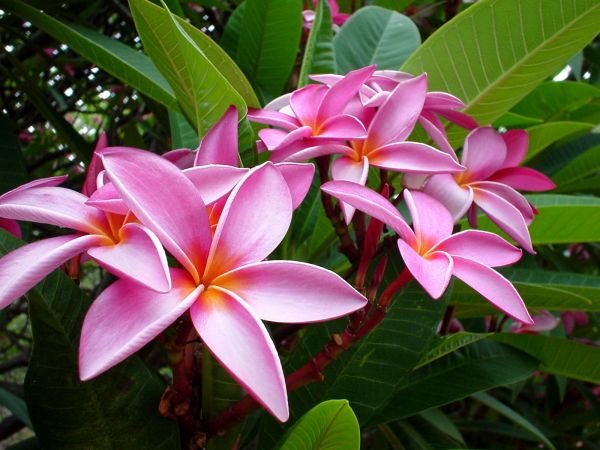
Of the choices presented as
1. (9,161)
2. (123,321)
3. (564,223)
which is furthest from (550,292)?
(9,161)

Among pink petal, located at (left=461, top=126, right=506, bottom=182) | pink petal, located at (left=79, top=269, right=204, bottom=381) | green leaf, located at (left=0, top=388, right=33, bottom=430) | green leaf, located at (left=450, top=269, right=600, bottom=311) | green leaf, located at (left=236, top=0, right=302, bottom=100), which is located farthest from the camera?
green leaf, located at (left=0, top=388, right=33, bottom=430)

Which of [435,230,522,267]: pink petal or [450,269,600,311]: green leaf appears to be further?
[450,269,600,311]: green leaf

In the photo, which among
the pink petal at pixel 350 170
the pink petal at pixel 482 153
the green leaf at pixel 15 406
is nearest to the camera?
the pink petal at pixel 350 170

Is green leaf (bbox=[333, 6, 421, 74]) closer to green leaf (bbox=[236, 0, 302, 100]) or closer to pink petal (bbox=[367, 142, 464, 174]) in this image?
green leaf (bbox=[236, 0, 302, 100])

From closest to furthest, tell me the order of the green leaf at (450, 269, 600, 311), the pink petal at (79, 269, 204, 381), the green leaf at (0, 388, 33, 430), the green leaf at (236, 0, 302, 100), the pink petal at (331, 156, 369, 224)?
the pink petal at (79, 269, 204, 381), the pink petal at (331, 156, 369, 224), the green leaf at (450, 269, 600, 311), the green leaf at (236, 0, 302, 100), the green leaf at (0, 388, 33, 430)

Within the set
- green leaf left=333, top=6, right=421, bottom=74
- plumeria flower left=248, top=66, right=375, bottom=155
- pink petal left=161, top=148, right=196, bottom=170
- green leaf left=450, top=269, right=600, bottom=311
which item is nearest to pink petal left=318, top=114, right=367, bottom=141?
plumeria flower left=248, top=66, right=375, bottom=155

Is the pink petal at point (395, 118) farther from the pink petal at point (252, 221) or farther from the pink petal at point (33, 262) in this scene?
the pink petal at point (33, 262)

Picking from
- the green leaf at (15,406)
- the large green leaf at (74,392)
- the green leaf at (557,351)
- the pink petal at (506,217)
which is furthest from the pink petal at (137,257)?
the green leaf at (15,406)
